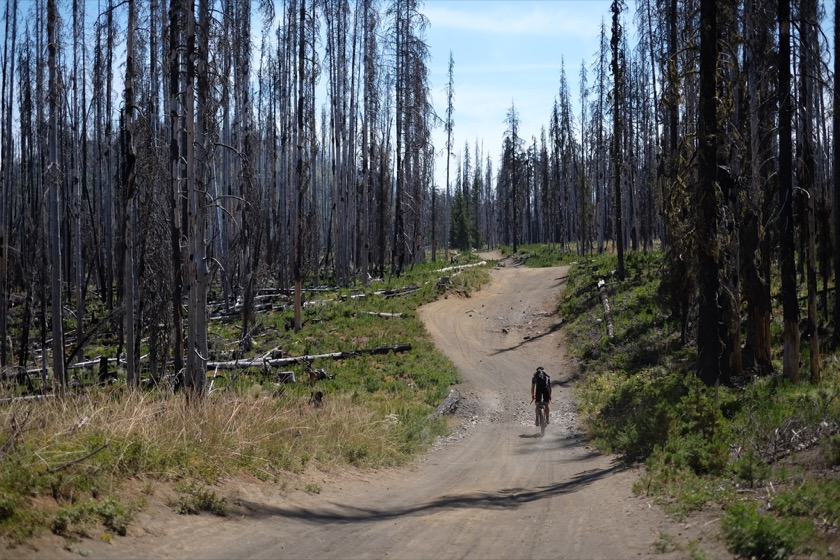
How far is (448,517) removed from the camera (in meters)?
8.46

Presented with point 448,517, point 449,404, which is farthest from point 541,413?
point 448,517

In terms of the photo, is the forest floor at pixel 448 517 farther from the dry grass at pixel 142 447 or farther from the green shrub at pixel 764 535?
the dry grass at pixel 142 447

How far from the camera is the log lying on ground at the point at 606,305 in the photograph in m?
26.6

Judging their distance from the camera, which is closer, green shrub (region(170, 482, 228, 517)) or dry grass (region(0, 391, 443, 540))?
dry grass (region(0, 391, 443, 540))

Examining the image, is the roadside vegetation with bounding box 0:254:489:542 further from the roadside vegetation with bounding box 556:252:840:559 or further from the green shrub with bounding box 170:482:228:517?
the roadside vegetation with bounding box 556:252:840:559

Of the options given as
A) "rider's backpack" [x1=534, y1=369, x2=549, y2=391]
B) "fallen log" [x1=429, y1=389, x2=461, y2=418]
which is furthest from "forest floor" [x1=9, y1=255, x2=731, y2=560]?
"fallen log" [x1=429, y1=389, x2=461, y2=418]

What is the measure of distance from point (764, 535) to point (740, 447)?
4341mm

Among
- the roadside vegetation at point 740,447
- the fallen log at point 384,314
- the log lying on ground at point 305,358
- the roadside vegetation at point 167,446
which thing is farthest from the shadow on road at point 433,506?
the fallen log at point 384,314

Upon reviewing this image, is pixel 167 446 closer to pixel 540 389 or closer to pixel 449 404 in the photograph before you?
pixel 540 389

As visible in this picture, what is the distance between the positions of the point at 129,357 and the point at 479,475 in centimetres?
907

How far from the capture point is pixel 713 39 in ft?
46.1

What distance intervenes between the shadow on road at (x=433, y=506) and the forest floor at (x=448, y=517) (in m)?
0.02

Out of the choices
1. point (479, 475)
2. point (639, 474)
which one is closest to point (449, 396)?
point (479, 475)

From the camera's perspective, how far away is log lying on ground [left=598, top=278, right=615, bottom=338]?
26622 millimetres
